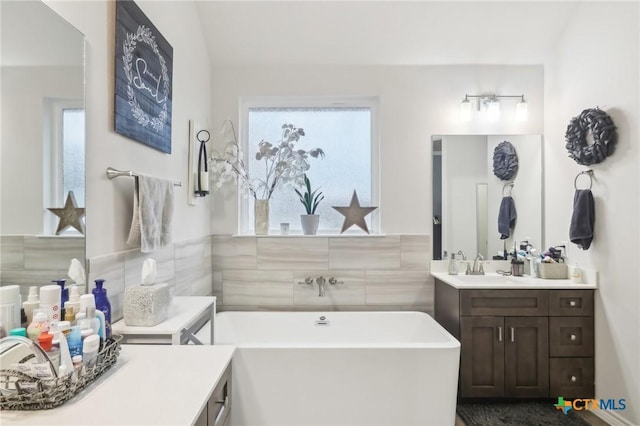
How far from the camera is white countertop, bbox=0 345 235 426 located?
864mm

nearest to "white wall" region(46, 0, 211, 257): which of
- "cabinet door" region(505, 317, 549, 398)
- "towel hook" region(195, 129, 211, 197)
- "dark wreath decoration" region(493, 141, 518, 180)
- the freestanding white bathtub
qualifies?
"towel hook" region(195, 129, 211, 197)

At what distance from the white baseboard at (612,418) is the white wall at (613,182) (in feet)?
0.09

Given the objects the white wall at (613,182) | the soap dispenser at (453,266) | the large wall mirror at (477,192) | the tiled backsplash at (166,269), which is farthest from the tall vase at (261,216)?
the white wall at (613,182)

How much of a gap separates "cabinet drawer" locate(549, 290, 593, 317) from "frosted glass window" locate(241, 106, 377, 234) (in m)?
1.55

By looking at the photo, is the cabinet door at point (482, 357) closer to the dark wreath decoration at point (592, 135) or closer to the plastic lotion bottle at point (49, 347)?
the dark wreath decoration at point (592, 135)

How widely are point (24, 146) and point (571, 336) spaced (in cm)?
314

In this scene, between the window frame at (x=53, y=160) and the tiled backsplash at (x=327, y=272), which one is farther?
the tiled backsplash at (x=327, y=272)

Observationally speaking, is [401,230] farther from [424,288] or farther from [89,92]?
[89,92]

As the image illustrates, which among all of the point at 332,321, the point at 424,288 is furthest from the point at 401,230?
the point at 332,321

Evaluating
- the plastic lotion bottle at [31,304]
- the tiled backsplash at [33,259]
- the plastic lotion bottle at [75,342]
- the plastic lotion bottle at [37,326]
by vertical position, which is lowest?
the plastic lotion bottle at [75,342]

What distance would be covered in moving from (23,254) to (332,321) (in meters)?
2.18

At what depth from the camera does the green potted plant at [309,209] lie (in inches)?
121

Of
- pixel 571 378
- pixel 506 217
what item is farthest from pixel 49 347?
pixel 506 217

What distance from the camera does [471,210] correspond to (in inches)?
122
